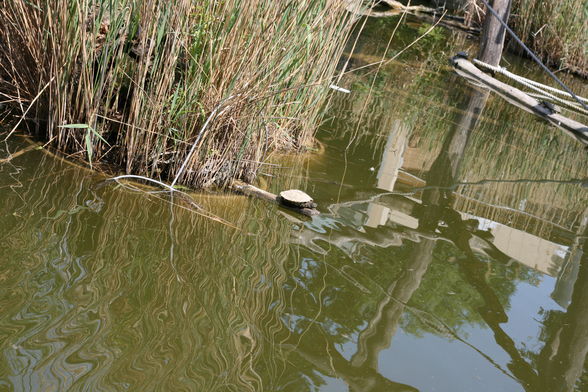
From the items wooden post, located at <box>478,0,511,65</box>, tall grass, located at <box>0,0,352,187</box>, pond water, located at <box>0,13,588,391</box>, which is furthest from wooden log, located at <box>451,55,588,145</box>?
tall grass, located at <box>0,0,352,187</box>

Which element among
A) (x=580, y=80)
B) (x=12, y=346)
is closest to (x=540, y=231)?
(x=12, y=346)

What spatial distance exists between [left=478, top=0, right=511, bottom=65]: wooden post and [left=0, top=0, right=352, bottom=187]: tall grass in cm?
533

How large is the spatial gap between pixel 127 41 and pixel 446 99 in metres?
4.07

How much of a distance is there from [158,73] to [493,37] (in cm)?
614

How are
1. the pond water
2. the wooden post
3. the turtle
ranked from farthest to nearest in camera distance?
the wooden post
the turtle
the pond water

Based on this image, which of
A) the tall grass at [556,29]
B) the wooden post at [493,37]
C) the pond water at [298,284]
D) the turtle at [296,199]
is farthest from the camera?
the tall grass at [556,29]

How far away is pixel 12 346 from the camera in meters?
1.83

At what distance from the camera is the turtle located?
320cm

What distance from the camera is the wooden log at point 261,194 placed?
325 centimetres

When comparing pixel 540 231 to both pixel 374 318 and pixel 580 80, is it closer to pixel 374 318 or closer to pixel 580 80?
pixel 374 318

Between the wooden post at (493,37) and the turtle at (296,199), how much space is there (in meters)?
5.70

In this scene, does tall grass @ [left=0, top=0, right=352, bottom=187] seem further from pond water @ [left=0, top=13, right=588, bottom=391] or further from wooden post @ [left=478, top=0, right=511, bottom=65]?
wooden post @ [left=478, top=0, right=511, bottom=65]

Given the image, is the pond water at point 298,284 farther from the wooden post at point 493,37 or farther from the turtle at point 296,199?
the wooden post at point 493,37

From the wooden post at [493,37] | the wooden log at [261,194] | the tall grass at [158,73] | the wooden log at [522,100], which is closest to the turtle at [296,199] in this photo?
the wooden log at [261,194]
